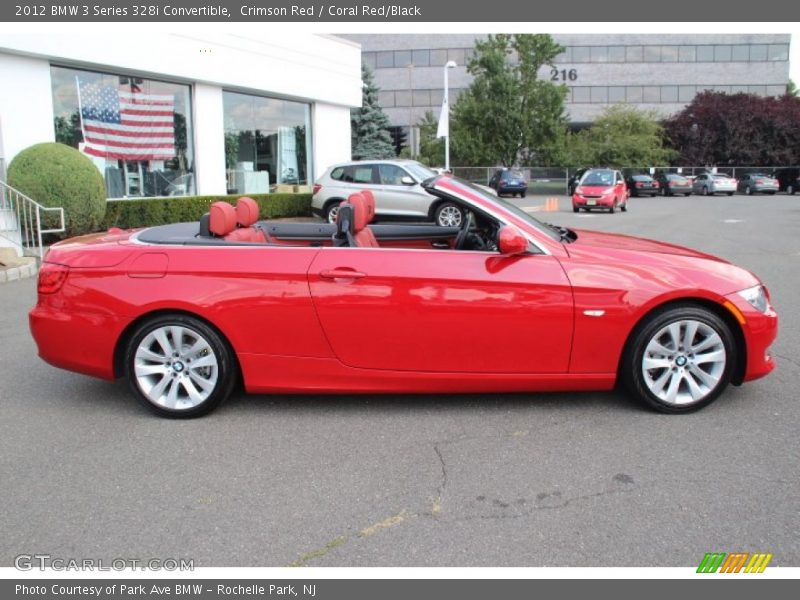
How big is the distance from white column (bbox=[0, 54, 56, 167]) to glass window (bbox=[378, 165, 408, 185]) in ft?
23.9

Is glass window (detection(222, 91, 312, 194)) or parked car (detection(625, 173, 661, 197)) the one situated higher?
glass window (detection(222, 91, 312, 194))

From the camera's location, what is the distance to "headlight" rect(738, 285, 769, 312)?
180 inches

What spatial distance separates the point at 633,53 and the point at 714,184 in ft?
89.8

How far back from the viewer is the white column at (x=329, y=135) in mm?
23672

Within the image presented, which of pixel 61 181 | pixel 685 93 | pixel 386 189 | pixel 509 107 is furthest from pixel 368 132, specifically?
pixel 685 93

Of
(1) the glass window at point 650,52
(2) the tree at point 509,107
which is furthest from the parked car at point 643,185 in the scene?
(1) the glass window at point 650,52

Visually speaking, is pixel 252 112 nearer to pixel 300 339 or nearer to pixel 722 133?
pixel 300 339

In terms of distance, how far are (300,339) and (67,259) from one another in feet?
5.44

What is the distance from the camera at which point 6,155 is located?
13.8 meters

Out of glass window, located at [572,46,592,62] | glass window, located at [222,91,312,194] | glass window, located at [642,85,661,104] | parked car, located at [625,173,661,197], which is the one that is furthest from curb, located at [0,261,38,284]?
glass window, located at [642,85,661,104]

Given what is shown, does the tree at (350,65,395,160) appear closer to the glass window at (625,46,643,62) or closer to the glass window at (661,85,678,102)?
the glass window at (625,46,643,62)

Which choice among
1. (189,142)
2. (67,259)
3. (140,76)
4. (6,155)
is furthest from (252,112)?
(67,259)

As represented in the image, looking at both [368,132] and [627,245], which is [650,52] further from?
[627,245]

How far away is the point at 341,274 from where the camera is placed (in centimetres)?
448
